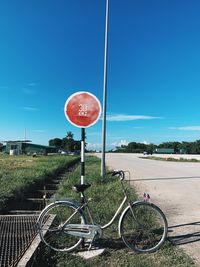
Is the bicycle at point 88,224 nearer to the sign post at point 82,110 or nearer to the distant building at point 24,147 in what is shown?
the sign post at point 82,110

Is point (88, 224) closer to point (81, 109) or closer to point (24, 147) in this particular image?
point (81, 109)

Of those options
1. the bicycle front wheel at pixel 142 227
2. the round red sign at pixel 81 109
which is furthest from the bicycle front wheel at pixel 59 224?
the round red sign at pixel 81 109

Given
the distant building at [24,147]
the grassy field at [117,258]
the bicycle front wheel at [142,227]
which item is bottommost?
the grassy field at [117,258]

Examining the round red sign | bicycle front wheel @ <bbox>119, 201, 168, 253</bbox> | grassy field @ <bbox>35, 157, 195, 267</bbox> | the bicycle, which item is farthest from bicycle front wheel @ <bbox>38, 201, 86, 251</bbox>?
the round red sign

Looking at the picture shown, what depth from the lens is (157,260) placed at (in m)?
4.88

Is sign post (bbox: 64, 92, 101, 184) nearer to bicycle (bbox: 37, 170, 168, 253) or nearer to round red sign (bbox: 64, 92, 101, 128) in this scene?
round red sign (bbox: 64, 92, 101, 128)

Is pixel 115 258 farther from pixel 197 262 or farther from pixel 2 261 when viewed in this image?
pixel 2 261

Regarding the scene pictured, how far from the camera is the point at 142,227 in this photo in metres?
5.46

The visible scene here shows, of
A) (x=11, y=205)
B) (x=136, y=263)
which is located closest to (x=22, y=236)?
(x=136, y=263)

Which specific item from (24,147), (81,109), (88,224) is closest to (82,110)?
(81,109)

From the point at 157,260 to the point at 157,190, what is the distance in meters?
7.99

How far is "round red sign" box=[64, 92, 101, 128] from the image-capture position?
6.00 metres

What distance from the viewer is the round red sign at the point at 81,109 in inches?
236

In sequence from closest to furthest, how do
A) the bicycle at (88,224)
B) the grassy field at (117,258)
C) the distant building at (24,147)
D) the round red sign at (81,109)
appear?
the grassy field at (117,258), the bicycle at (88,224), the round red sign at (81,109), the distant building at (24,147)
